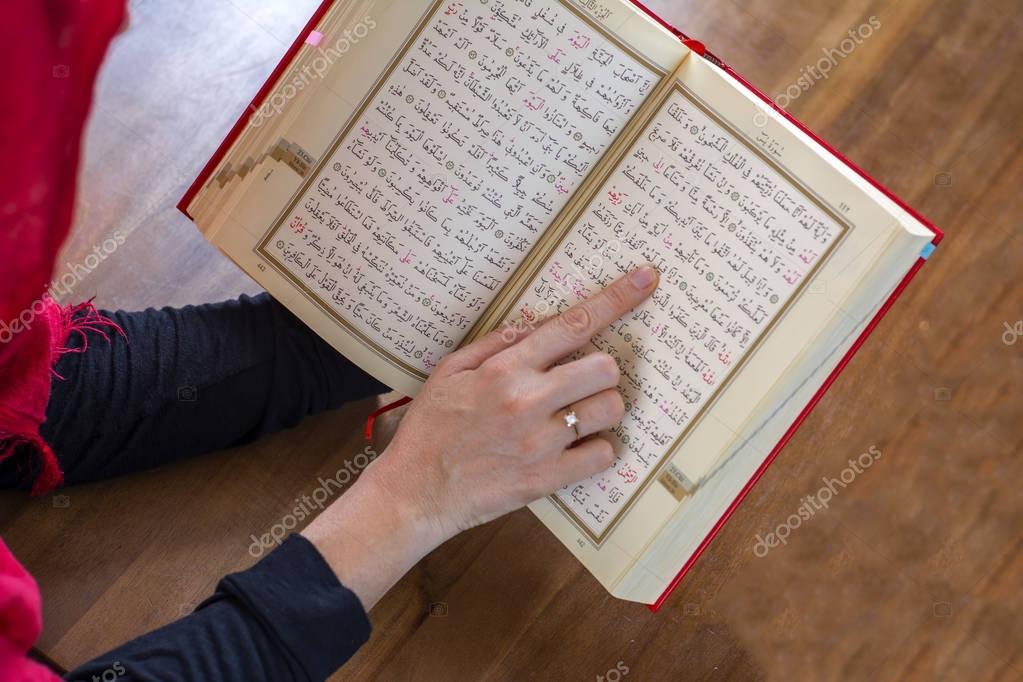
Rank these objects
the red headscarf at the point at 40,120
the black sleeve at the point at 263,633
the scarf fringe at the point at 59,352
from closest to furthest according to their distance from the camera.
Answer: the red headscarf at the point at 40,120
the black sleeve at the point at 263,633
the scarf fringe at the point at 59,352

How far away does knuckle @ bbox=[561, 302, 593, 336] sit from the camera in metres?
0.59

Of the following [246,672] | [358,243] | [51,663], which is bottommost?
[51,663]

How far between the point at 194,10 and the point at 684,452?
26.5 inches

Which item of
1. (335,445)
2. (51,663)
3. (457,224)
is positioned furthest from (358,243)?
(51,663)

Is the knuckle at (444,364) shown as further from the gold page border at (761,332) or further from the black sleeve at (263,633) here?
the black sleeve at (263,633)

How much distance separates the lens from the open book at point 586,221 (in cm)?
56

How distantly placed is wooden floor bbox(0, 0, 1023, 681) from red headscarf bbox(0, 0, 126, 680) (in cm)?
21

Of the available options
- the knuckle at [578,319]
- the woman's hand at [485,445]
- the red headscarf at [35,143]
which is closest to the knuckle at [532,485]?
the woman's hand at [485,445]

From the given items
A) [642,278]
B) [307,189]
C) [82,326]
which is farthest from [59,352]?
[642,278]

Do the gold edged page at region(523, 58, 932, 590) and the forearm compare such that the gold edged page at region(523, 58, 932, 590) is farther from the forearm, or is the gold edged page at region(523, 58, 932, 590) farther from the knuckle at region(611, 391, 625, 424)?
the forearm

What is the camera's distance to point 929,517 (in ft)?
2.28

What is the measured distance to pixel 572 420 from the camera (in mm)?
592

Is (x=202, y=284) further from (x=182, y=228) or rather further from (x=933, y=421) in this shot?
(x=933, y=421)

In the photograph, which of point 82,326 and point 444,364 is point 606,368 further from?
point 82,326
